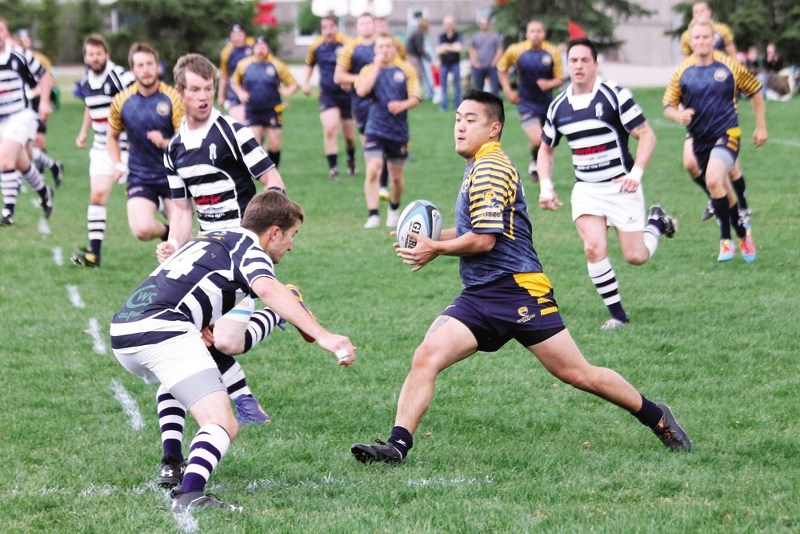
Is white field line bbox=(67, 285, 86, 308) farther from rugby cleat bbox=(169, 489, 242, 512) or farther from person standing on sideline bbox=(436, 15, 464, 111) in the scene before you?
person standing on sideline bbox=(436, 15, 464, 111)

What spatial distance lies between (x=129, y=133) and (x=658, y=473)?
20.1 feet

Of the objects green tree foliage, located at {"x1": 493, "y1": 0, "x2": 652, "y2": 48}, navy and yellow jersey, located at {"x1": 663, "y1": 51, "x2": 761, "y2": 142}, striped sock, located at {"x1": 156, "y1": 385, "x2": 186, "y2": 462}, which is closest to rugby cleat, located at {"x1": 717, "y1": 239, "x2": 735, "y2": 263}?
navy and yellow jersey, located at {"x1": 663, "y1": 51, "x2": 761, "y2": 142}

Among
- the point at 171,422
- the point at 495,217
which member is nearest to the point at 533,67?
the point at 495,217

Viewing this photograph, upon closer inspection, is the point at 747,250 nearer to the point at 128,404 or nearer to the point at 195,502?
the point at 128,404

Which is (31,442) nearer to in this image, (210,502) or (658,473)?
(210,502)

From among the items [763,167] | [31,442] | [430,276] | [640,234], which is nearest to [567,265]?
[430,276]

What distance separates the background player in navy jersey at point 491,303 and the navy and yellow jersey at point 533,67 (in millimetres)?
10955

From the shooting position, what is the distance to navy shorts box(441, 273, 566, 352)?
5.62 m

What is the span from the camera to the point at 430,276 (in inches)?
428

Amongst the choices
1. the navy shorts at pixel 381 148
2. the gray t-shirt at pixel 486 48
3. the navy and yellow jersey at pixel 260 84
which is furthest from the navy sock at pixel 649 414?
the gray t-shirt at pixel 486 48

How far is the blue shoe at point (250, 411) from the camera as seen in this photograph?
6.62 m

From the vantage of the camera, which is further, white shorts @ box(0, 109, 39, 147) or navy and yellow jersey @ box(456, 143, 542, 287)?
white shorts @ box(0, 109, 39, 147)

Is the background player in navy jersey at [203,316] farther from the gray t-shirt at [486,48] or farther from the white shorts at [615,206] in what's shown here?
the gray t-shirt at [486,48]

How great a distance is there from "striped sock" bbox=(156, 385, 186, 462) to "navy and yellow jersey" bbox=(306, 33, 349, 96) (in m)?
12.3
